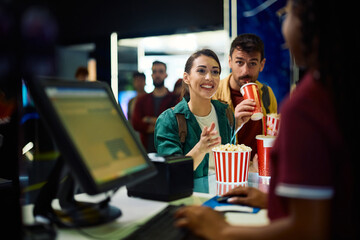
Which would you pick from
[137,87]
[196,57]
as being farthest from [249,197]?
[137,87]

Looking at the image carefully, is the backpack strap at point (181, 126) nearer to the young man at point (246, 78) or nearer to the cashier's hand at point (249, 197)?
the young man at point (246, 78)

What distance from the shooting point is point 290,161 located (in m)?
0.75

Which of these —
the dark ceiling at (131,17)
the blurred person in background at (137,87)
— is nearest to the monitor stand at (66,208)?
the blurred person in background at (137,87)

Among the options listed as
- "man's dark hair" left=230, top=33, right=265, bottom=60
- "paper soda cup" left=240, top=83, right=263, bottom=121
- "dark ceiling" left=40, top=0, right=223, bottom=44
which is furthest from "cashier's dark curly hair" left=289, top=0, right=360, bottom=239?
"dark ceiling" left=40, top=0, right=223, bottom=44

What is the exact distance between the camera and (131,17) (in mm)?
5609

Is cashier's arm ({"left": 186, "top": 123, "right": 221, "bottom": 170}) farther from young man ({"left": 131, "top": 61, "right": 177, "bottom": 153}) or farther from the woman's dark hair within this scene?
young man ({"left": 131, "top": 61, "right": 177, "bottom": 153})

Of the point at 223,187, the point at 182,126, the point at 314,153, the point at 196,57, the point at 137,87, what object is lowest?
the point at 223,187

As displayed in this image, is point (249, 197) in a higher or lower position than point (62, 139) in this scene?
lower

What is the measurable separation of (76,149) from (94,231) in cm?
27

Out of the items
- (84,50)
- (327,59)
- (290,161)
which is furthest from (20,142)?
(84,50)

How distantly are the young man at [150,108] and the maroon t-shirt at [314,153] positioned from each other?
2671 millimetres

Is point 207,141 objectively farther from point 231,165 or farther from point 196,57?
point 196,57

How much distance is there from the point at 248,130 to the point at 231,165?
0.80 m

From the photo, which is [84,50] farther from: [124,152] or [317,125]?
[317,125]
